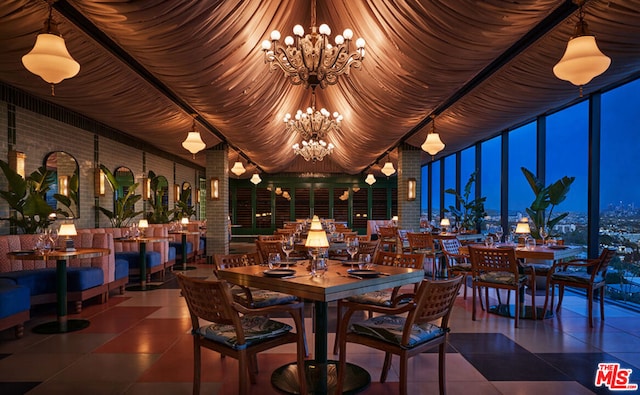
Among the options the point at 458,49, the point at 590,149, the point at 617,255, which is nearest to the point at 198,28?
the point at 458,49

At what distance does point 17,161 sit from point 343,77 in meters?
5.20

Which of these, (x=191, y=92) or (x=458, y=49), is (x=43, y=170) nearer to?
(x=191, y=92)

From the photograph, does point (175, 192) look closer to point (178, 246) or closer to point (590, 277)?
point (178, 246)

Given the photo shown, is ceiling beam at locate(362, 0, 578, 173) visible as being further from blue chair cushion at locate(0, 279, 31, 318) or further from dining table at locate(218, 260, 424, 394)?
blue chair cushion at locate(0, 279, 31, 318)

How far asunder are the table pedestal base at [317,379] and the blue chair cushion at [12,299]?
9.26ft

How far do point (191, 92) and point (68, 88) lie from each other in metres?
1.66

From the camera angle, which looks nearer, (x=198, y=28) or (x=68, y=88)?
(x=198, y=28)

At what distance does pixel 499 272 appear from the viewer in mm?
5062

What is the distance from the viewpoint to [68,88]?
559cm

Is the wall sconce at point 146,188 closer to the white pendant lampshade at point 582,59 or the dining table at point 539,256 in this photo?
the dining table at point 539,256

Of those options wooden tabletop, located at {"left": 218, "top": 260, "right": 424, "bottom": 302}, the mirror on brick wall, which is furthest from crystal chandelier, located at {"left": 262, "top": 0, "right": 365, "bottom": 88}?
the mirror on brick wall

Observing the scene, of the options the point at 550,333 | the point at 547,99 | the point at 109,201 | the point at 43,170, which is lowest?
the point at 550,333

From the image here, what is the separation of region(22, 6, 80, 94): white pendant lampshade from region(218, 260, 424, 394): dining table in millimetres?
1916

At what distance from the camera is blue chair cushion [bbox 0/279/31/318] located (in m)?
3.95
